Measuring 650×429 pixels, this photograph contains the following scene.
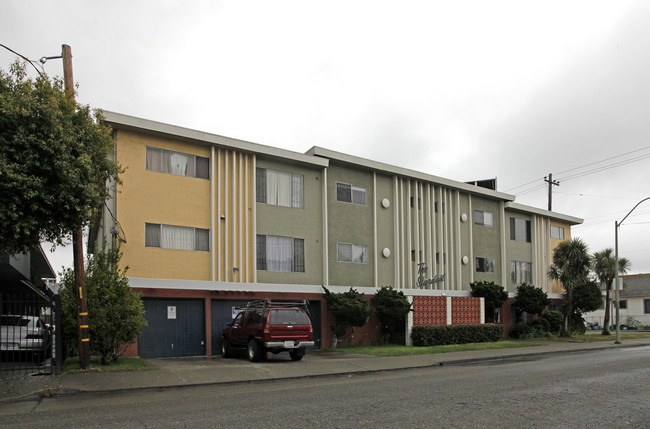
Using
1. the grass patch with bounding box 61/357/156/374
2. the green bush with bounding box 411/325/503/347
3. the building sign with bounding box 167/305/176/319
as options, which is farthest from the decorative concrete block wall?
the grass patch with bounding box 61/357/156/374

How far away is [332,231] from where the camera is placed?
25.4m

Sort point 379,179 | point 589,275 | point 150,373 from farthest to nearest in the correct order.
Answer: point 589,275 → point 379,179 → point 150,373

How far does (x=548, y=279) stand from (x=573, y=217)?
5799 mm

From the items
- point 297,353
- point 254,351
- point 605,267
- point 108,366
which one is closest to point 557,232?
point 605,267

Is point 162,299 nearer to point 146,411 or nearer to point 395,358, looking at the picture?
point 395,358

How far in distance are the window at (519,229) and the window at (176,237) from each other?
2140 centimetres

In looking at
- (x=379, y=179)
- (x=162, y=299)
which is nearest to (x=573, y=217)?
(x=379, y=179)

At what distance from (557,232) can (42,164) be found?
117 feet

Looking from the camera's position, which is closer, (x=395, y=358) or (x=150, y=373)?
(x=150, y=373)

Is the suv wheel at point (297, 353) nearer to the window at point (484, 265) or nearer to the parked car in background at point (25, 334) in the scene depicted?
the parked car in background at point (25, 334)

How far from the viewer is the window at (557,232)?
129 feet

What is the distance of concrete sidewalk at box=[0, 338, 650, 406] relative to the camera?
489 inches

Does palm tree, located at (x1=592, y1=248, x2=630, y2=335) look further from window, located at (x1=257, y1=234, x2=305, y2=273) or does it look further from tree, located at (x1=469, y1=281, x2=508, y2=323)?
window, located at (x1=257, y1=234, x2=305, y2=273)

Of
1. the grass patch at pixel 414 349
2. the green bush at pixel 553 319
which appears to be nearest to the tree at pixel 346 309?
the grass patch at pixel 414 349
